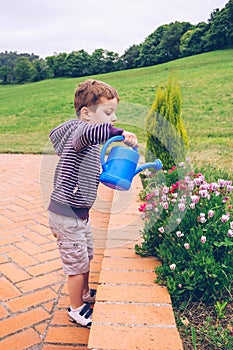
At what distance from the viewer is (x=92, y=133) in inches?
59.2

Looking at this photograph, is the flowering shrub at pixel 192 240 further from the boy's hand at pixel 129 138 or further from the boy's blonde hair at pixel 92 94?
the boy's blonde hair at pixel 92 94

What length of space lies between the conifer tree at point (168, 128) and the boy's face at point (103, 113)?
2.01 metres

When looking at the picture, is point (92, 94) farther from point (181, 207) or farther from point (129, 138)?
point (181, 207)

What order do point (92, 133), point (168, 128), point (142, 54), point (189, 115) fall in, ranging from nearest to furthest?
point (92, 133) → point (168, 128) → point (189, 115) → point (142, 54)

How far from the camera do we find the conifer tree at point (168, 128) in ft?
12.2

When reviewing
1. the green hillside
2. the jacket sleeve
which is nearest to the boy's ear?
the jacket sleeve

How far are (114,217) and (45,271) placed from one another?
29.5 inches

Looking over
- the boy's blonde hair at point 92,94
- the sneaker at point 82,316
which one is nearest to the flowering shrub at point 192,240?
the sneaker at point 82,316

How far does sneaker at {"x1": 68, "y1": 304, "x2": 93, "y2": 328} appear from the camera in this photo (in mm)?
1807

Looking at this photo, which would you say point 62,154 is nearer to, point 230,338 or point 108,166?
point 108,166

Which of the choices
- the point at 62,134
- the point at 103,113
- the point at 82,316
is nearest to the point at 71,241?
the point at 82,316

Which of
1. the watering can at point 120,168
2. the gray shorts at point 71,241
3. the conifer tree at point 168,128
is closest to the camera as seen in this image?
the watering can at point 120,168

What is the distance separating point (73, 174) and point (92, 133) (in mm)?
272

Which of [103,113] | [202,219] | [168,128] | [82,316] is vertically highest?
[103,113]
